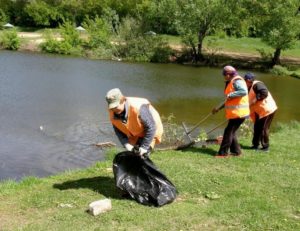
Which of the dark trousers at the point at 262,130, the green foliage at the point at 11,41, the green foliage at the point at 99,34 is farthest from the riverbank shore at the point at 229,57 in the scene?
the dark trousers at the point at 262,130

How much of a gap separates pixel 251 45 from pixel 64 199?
51760 mm

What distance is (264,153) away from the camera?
39.7ft

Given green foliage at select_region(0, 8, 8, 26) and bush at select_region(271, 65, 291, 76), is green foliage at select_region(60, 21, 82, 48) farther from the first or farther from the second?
bush at select_region(271, 65, 291, 76)

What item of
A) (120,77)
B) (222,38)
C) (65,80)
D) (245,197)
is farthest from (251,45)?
(245,197)

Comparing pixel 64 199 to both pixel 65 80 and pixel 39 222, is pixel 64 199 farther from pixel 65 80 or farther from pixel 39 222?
pixel 65 80

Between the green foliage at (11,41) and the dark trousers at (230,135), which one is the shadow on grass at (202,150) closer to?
the dark trousers at (230,135)

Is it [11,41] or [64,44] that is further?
[11,41]

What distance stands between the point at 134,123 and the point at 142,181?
107 cm

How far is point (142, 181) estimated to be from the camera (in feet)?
A: 27.4

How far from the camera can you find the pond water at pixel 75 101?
14.1 m

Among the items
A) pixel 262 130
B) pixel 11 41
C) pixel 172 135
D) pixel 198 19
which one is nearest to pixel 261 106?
pixel 262 130

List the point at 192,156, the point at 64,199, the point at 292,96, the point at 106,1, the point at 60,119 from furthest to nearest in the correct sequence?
1. the point at 106,1
2. the point at 292,96
3. the point at 60,119
4. the point at 192,156
5. the point at 64,199

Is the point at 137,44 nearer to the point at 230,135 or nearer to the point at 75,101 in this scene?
the point at 75,101

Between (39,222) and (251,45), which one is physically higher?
(39,222)
